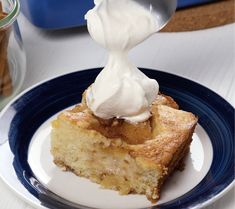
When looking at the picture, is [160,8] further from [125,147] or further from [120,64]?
[125,147]

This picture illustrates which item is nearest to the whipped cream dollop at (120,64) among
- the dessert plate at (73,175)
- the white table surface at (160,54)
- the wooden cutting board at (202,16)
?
the dessert plate at (73,175)

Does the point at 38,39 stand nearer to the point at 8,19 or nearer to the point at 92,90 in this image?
the point at 8,19

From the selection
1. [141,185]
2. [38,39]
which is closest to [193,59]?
[38,39]

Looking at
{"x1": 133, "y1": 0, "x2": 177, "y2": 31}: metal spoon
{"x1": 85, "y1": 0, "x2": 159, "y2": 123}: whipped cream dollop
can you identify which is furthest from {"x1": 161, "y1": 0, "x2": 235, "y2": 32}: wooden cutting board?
{"x1": 85, "y1": 0, "x2": 159, "y2": 123}: whipped cream dollop

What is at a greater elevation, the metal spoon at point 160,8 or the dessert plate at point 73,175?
the metal spoon at point 160,8

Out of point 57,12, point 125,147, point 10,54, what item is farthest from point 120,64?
point 57,12

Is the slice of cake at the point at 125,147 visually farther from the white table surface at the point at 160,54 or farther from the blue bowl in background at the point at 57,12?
the blue bowl in background at the point at 57,12

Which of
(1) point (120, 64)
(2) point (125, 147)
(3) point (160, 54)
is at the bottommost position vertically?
(3) point (160, 54)
